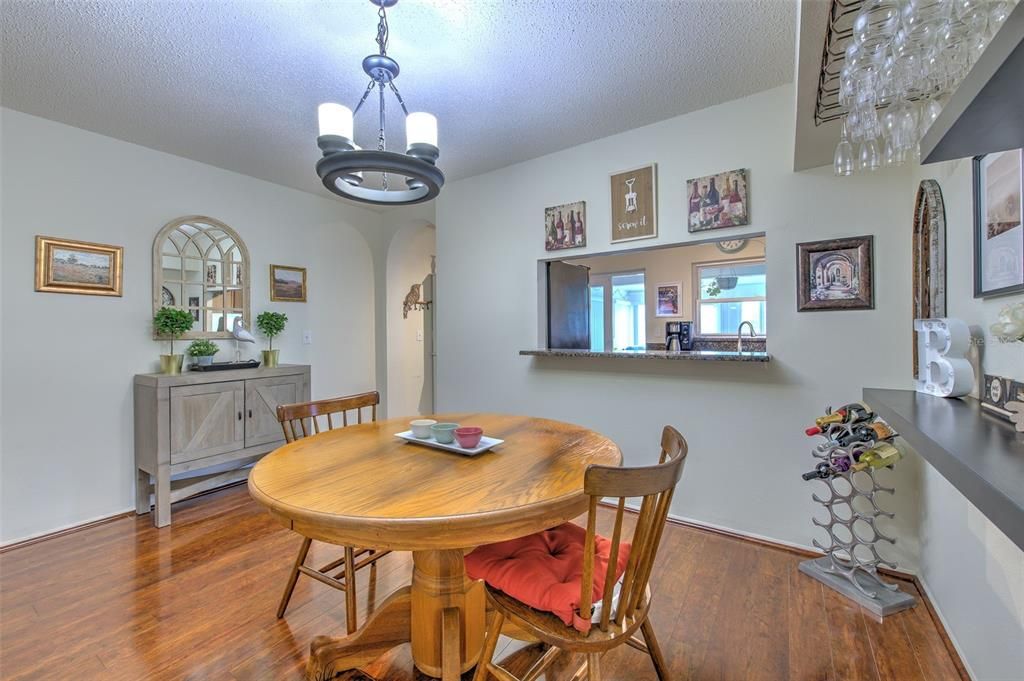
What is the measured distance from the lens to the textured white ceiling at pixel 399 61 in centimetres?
174

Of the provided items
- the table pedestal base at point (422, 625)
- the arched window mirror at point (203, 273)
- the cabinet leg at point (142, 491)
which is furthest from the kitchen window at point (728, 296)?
the cabinet leg at point (142, 491)

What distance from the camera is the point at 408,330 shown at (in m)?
4.76

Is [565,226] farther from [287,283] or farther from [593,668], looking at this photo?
[593,668]

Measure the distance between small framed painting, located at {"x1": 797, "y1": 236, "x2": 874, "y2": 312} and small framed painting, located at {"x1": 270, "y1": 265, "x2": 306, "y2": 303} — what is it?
144 inches

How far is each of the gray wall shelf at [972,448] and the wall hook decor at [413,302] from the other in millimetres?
4027

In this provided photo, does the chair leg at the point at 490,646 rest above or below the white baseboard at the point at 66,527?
above

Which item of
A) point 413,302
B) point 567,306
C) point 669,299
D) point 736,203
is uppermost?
point 736,203

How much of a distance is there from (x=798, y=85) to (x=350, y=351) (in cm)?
388

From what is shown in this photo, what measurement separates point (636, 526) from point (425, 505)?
0.50 m

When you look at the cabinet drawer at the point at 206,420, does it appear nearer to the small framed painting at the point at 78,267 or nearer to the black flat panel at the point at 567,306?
the small framed painting at the point at 78,267

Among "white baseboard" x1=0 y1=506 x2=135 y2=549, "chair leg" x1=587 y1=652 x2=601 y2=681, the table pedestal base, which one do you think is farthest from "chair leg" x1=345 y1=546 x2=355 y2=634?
"white baseboard" x1=0 y1=506 x2=135 y2=549

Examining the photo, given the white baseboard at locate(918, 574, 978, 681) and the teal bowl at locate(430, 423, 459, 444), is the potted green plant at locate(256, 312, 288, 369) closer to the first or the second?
the teal bowl at locate(430, 423, 459, 444)

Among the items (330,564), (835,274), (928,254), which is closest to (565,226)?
(835,274)

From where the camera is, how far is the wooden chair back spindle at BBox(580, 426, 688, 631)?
3.05ft
